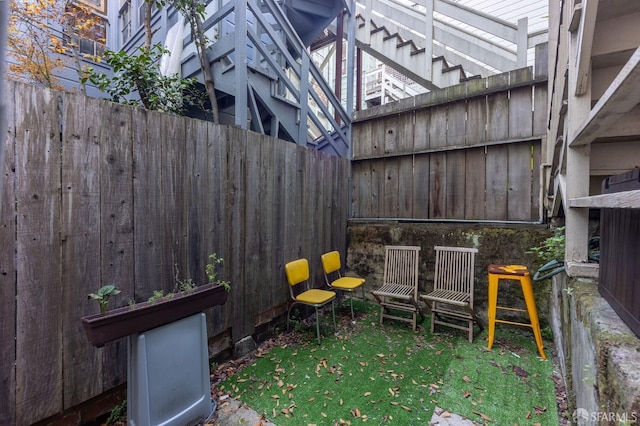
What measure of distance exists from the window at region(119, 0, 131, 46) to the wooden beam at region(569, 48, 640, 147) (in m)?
7.84

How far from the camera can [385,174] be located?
4.03 metres

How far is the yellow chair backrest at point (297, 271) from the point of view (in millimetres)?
2938

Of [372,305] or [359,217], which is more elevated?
[359,217]

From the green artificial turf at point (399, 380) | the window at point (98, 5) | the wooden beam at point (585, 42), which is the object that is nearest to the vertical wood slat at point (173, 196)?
the green artificial turf at point (399, 380)

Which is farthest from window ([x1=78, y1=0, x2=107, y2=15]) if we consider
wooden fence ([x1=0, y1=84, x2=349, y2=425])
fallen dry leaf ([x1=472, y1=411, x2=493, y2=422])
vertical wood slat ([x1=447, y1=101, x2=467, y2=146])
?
fallen dry leaf ([x1=472, y1=411, x2=493, y2=422])

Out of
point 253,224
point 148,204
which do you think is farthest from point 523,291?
point 148,204

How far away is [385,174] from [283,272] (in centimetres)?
207

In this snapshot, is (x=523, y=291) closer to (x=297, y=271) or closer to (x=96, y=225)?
(x=297, y=271)

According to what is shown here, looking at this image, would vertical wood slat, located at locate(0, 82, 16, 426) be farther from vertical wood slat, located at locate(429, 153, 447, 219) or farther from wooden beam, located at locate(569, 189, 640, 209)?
vertical wood slat, located at locate(429, 153, 447, 219)

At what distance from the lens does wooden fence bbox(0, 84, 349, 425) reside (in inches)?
56.2

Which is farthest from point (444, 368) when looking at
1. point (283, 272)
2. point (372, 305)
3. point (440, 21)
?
point (440, 21)

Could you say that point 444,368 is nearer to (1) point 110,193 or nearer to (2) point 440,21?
(1) point 110,193

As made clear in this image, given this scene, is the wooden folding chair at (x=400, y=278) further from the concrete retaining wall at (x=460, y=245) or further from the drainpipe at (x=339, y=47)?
the drainpipe at (x=339, y=47)

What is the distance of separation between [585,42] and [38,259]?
3.02 meters
